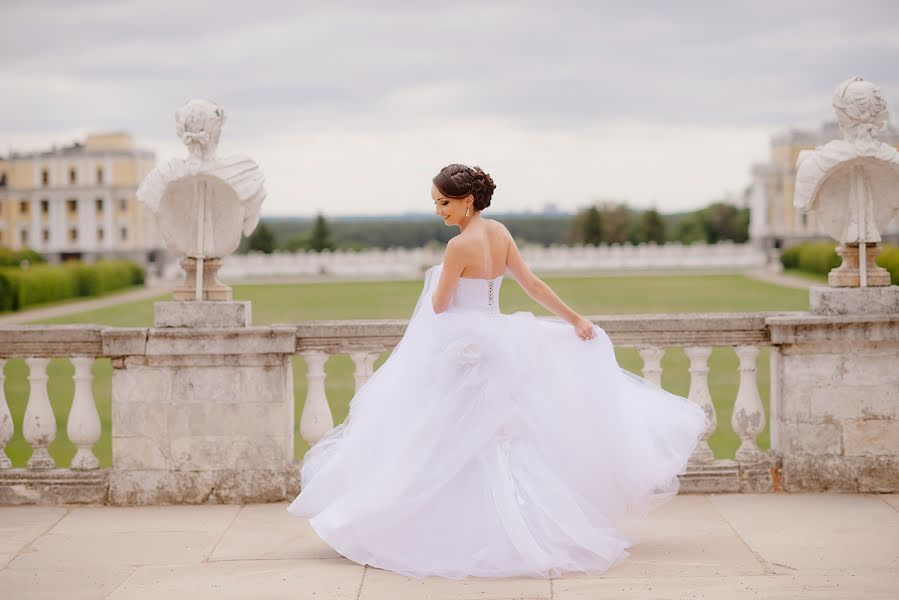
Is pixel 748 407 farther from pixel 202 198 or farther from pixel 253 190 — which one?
pixel 202 198

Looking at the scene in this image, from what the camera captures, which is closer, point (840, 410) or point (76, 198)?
point (840, 410)

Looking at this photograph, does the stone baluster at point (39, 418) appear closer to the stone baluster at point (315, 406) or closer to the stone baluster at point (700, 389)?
the stone baluster at point (315, 406)

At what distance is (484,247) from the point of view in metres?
5.22

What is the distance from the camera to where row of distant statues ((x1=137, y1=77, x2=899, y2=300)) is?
637 cm

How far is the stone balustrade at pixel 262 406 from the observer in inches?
254

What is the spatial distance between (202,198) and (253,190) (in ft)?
0.92

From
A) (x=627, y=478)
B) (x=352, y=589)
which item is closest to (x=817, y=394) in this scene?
(x=627, y=478)

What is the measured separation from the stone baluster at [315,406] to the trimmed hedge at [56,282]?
32.1 meters

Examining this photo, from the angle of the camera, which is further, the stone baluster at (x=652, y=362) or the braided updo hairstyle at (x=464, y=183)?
the stone baluster at (x=652, y=362)

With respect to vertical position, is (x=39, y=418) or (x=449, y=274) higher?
(x=449, y=274)

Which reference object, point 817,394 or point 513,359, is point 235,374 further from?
point 817,394

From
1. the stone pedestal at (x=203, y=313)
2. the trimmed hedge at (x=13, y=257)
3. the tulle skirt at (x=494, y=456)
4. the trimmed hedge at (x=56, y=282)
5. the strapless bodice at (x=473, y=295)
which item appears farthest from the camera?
the trimmed hedge at (x=13, y=257)

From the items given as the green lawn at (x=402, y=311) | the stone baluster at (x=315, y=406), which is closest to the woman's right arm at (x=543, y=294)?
the stone baluster at (x=315, y=406)

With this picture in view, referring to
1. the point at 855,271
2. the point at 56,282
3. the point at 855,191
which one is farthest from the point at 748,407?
the point at 56,282
